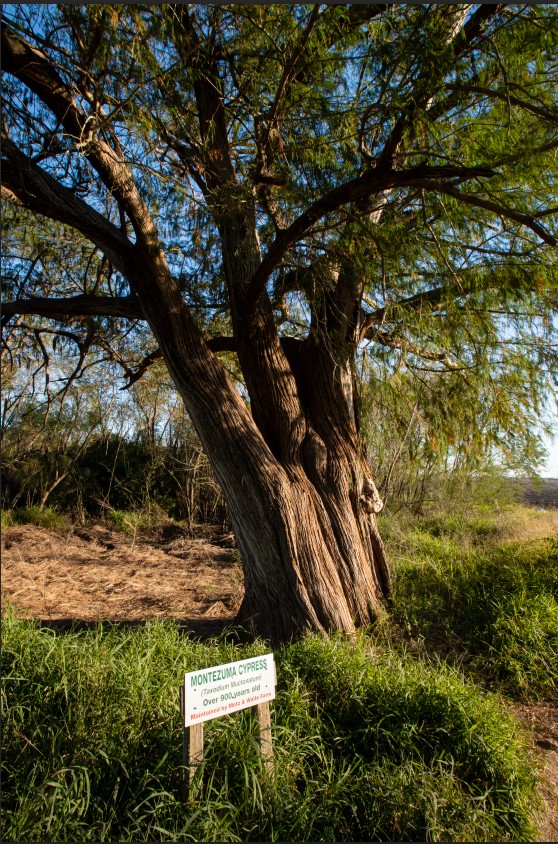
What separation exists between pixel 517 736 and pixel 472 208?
3818 millimetres

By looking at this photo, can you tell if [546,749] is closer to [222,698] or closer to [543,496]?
[222,698]

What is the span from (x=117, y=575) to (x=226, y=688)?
480 centimetres

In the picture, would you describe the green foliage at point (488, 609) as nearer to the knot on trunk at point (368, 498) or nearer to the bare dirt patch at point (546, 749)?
the bare dirt patch at point (546, 749)

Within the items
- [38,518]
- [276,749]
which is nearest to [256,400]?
[276,749]

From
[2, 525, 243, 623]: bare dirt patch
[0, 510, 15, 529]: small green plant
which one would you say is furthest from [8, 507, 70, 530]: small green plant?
[2, 525, 243, 623]: bare dirt patch

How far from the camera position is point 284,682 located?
3502mm

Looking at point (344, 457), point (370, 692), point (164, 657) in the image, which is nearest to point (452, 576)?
point (344, 457)

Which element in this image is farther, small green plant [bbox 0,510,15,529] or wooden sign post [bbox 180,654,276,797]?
small green plant [bbox 0,510,15,529]

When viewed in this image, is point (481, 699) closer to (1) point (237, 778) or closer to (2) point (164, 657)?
(1) point (237, 778)

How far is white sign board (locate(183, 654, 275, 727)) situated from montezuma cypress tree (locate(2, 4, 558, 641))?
154 cm

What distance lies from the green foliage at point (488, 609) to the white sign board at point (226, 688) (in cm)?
209

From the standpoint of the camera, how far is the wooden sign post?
247 centimetres

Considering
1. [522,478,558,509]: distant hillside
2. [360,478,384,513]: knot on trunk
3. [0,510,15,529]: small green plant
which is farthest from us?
[522,478,558,509]: distant hillside

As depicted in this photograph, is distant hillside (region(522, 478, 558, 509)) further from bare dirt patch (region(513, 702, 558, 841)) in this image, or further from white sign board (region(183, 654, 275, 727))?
white sign board (region(183, 654, 275, 727))
